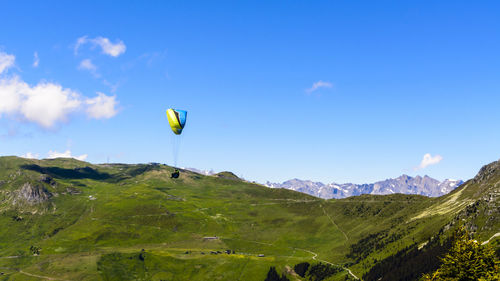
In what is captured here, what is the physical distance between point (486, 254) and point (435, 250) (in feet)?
599

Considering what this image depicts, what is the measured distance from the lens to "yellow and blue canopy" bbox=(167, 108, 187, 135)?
9675 centimetres

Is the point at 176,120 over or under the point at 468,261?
over

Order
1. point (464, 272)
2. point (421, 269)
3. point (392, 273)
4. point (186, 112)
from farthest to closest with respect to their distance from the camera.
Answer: point (392, 273)
point (421, 269)
point (186, 112)
point (464, 272)

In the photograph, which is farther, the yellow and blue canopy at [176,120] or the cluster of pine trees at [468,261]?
the yellow and blue canopy at [176,120]

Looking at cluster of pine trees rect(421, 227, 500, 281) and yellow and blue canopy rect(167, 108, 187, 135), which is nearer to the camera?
cluster of pine trees rect(421, 227, 500, 281)

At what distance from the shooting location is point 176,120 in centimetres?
9675

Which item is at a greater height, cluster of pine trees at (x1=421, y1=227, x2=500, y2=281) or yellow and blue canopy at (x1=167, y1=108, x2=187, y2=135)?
yellow and blue canopy at (x1=167, y1=108, x2=187, y2=135)

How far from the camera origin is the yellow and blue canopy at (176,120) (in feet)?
317

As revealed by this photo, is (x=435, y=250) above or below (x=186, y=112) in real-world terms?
below

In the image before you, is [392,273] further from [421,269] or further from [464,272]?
[464,272]

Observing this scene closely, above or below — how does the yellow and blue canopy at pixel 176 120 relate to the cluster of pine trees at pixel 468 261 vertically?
above

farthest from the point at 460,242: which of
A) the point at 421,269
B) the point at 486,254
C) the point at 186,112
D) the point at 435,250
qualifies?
the point at 435,250

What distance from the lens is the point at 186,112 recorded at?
100 metres

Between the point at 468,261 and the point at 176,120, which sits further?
the point at 176,120
